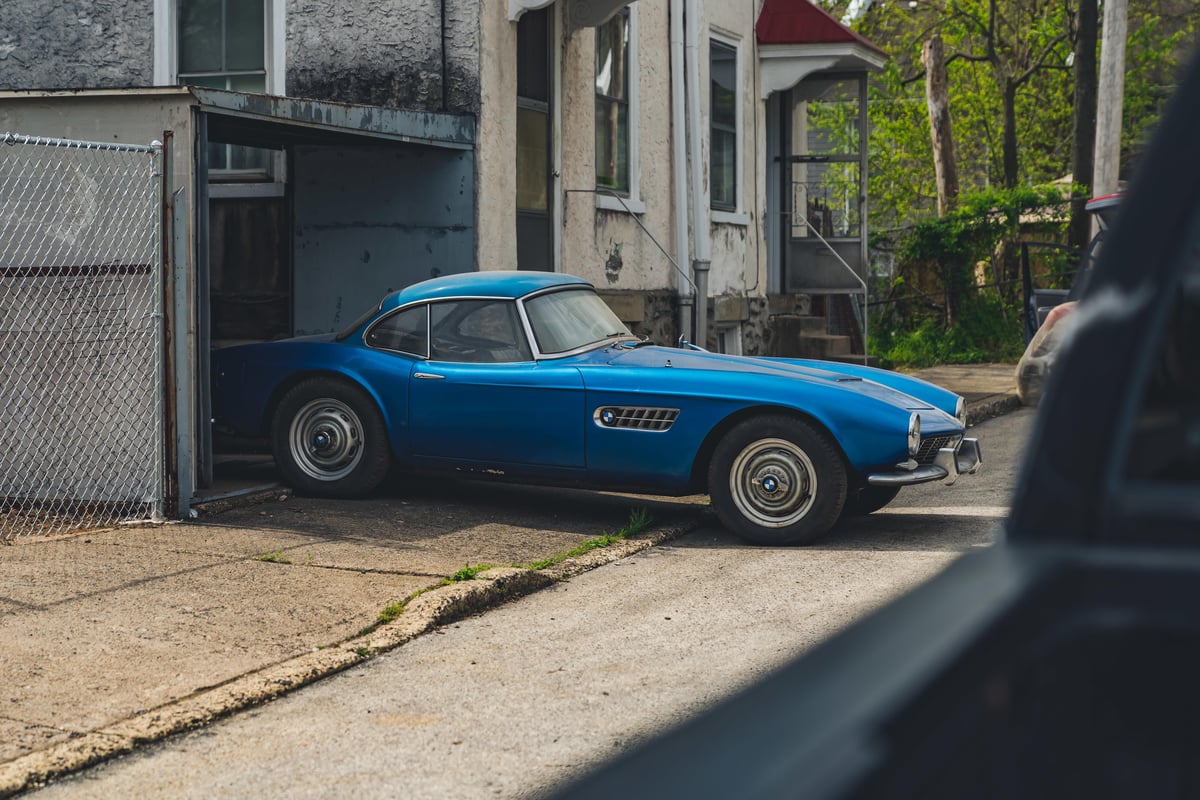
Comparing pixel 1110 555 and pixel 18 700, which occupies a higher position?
pixel 1110 555

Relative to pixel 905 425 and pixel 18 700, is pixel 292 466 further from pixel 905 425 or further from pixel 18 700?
pixel 18 700

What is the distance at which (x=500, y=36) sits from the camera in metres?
11.9

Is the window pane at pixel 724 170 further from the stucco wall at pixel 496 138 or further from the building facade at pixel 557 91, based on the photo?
the stucco wall at pixel 496 138

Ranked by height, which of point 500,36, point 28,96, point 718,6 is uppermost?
point 718,6

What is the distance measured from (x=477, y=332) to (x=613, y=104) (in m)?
6.09

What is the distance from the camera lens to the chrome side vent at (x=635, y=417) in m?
8.13

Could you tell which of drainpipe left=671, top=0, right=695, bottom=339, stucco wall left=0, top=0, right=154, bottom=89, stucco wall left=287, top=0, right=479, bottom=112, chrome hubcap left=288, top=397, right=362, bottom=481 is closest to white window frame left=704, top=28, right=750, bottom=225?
drainpipe left=671, top=0, right=695, bottom=339

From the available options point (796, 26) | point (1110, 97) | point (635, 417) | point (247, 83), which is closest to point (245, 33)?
point (247, 83)

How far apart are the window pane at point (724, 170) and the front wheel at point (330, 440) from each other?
826cm

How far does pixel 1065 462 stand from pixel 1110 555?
0.28 ft

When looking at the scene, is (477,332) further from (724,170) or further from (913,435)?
(724,170)

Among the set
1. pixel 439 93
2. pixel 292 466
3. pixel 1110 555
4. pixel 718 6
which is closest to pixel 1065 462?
pixel 1110 555

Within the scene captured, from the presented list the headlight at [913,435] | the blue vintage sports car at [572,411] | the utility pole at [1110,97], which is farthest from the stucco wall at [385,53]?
the utility pole at [1110,97]

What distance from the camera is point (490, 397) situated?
8.52 meters
